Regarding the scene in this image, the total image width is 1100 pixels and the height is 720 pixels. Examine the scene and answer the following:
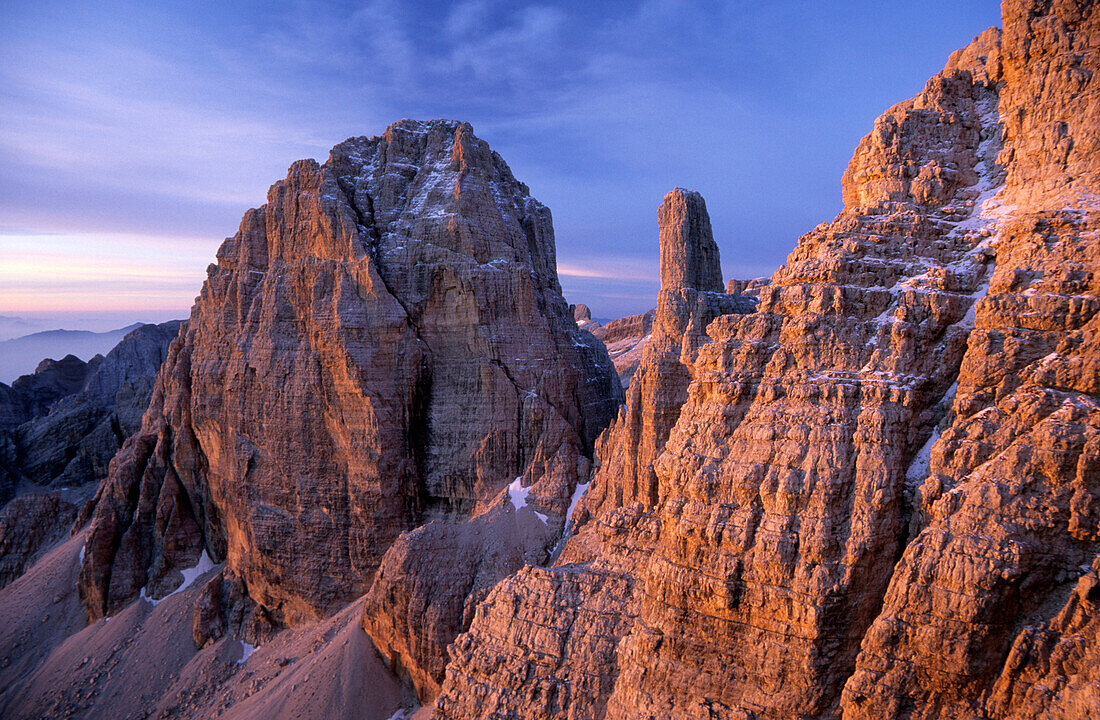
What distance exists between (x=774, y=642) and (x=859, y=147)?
17714 millimetres

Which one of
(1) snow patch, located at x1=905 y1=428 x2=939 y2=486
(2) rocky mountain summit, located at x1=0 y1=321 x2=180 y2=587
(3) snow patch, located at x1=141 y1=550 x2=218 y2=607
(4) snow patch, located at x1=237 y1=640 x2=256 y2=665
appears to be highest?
(1) snow patch, located at x1=905 y1=428 x2=939 y2=486

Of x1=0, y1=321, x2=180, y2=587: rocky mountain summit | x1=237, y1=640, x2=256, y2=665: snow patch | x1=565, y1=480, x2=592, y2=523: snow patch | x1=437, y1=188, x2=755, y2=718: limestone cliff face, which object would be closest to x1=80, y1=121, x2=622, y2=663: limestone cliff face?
x1=565, y1=480, x2=592, y2=523: snow patch

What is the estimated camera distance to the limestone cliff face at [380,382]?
4738 centimetres

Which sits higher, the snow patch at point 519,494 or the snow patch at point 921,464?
the snow patch at point 921,464

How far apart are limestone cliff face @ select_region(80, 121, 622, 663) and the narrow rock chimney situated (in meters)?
11.5

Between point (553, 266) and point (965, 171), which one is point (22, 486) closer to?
point (553, 266)

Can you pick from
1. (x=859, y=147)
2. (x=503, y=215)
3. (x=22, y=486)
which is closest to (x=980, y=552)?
(x=859, y=147)

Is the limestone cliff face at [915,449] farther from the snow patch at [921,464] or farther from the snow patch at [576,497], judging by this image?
the snow patch at [576,497]

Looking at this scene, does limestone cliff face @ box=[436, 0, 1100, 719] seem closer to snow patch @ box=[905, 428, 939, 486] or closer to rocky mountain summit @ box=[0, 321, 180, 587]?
snow patch @ box=[905, 428, 939, 486]

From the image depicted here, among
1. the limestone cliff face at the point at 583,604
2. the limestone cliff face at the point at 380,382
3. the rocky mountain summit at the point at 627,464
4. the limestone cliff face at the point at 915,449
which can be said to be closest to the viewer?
the limestone cliff face at the point at 915,449

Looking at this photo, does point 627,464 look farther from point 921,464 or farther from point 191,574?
point 191,574

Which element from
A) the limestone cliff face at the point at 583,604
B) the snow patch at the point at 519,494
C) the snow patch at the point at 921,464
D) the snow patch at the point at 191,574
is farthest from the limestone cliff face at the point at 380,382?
the snow patch at the point at 921,464

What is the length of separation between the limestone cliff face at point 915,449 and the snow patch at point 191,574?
45.7 meters

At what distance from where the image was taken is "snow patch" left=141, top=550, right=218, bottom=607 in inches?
2247
